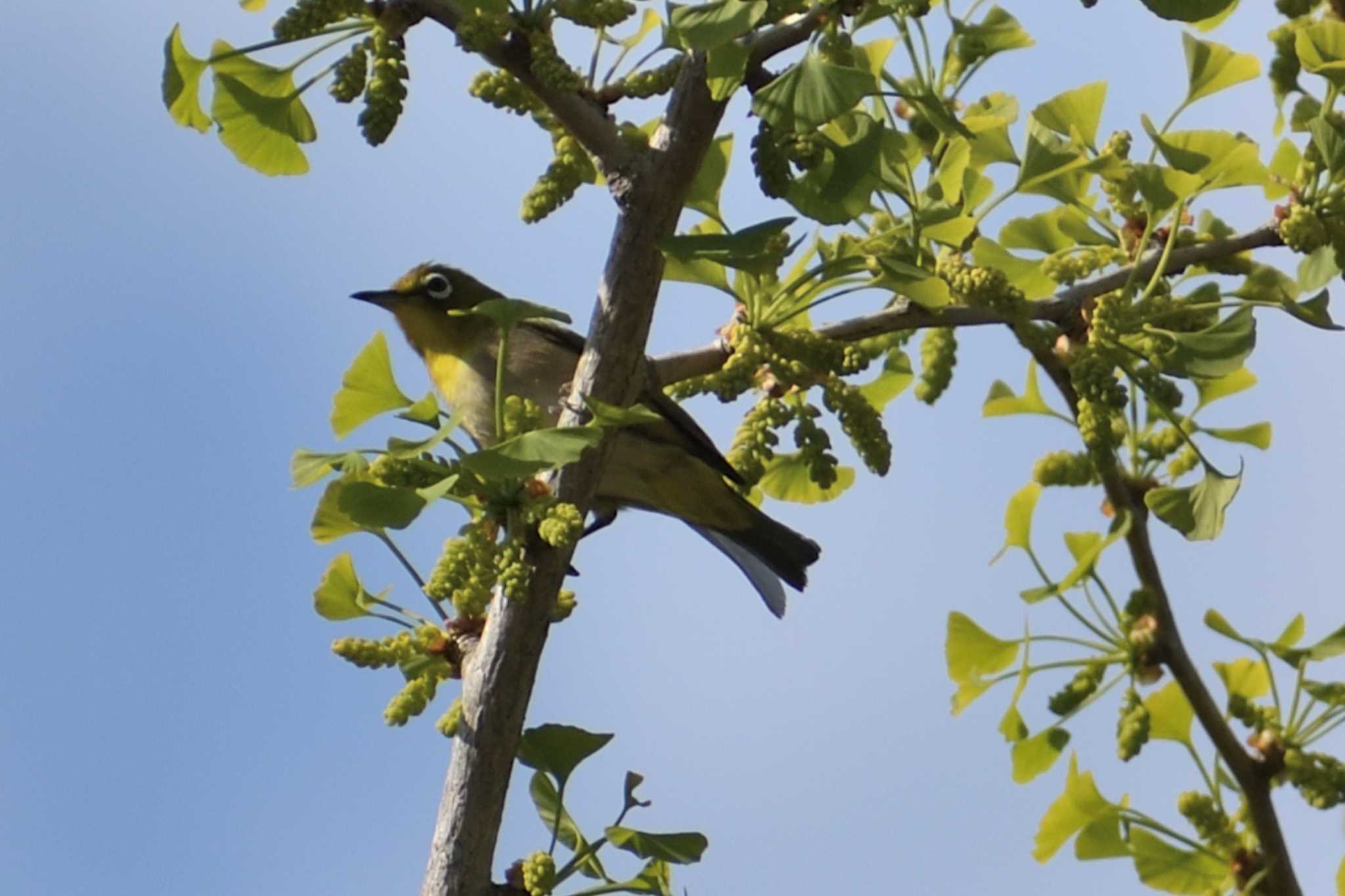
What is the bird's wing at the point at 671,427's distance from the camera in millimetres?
4676

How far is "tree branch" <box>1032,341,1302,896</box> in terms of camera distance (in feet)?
13.0

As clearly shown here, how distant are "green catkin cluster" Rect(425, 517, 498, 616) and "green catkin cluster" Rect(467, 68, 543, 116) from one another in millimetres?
842

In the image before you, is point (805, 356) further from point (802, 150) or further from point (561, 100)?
point (561, 100)

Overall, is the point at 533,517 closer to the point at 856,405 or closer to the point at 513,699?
the point at 513,699

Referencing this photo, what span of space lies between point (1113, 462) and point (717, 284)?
1.06m

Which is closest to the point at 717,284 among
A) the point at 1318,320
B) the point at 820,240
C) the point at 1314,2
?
the point at 820,240

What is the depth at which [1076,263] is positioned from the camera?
397 cm

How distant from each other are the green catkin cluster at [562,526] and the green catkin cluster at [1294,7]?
8.12 ft

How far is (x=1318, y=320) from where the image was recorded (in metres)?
3.80

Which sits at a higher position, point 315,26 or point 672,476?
point 672,476

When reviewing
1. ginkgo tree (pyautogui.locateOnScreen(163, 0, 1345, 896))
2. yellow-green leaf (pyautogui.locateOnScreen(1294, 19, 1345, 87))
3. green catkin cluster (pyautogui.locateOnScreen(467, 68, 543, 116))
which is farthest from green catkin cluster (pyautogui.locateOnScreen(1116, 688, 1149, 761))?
green catkin cluster (pyautogui.locateOnScreen(467, 68, 543, 116))

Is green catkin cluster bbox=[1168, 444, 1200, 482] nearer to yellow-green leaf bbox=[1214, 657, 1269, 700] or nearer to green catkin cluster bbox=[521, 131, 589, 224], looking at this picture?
yellow-green leaf bbox=[1214, 657, 1269, 700]

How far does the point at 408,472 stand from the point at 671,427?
6.78ft

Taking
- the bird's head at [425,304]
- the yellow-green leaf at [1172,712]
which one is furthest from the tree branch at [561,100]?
the bird's head at [425,304]
